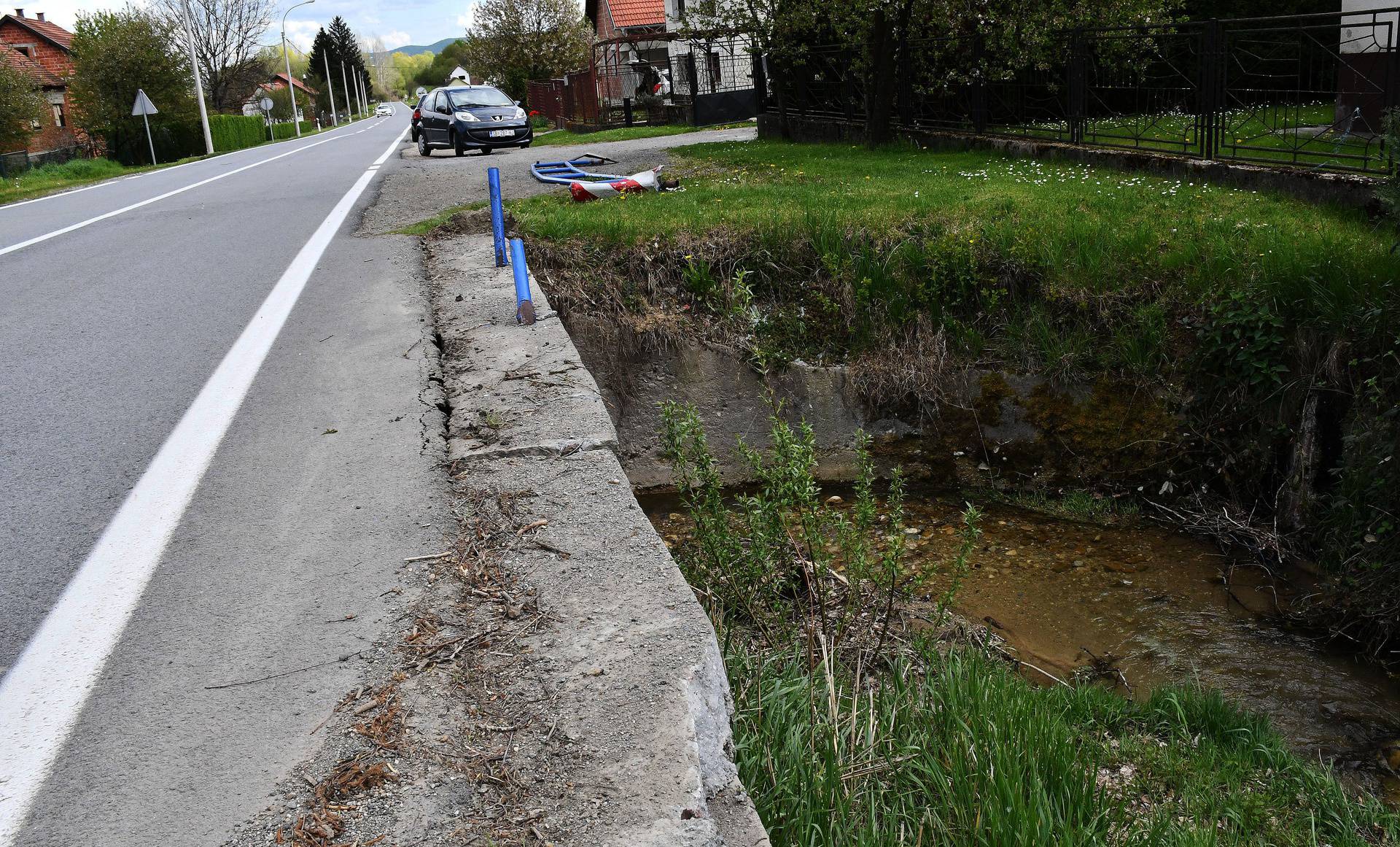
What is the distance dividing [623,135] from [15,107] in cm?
2586

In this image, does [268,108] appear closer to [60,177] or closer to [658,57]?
[658,57]

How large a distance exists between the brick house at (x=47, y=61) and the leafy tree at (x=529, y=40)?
64.6ft

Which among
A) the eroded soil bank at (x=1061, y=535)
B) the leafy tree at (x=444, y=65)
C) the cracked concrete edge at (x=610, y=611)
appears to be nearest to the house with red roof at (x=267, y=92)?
the leafy tree at (x=444, y=65)

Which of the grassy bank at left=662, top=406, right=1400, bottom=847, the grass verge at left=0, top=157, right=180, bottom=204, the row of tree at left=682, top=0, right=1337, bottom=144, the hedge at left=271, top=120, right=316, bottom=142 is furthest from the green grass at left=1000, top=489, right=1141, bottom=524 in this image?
the hedge at left=271, top=120, right=316, bottom=142

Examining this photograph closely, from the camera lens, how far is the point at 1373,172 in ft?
27.0

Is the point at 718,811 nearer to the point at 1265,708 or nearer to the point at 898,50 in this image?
the point at 1265,708

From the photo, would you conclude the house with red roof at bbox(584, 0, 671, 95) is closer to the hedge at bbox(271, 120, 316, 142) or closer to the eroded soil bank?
the hedge at bbox(271, 120, 316, 142)

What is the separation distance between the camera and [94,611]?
10.6 feet

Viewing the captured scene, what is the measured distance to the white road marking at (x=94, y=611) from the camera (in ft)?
8.32

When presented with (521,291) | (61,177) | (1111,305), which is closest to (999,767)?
(521,291)

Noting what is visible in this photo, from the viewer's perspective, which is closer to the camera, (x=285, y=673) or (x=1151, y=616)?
(x=285, y=673)

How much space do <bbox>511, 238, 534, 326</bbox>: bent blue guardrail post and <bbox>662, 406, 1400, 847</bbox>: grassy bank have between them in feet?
5.43

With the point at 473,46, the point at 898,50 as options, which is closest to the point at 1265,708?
the point at 898,50

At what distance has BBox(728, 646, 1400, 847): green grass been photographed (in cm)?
294
